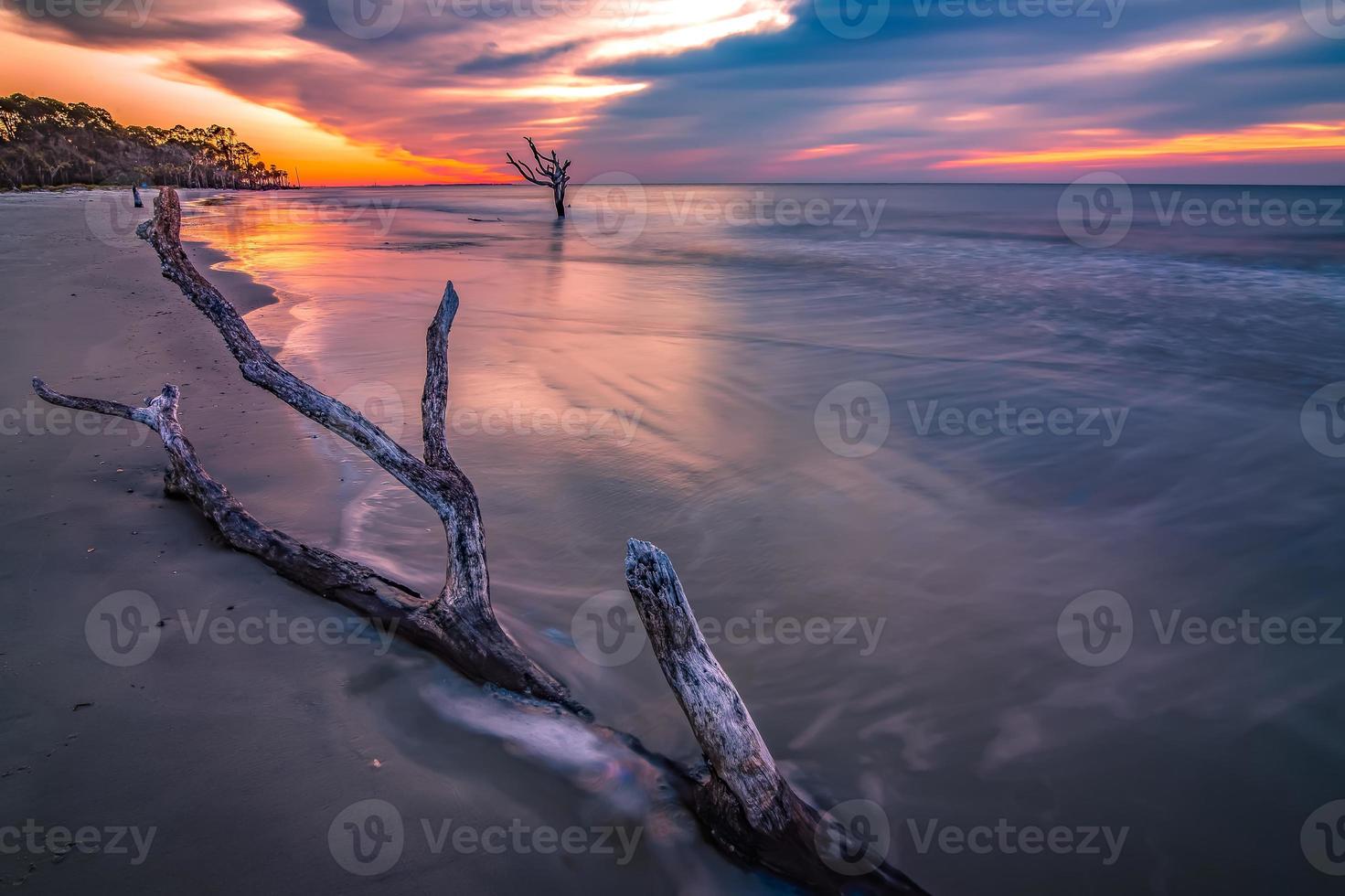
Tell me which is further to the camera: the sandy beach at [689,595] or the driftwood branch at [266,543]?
the driftwood branch at [266,543]

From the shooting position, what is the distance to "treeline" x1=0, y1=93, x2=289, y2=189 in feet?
215

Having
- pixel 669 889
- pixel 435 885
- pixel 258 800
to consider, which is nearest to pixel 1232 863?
pixel 669 889

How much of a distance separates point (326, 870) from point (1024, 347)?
1193 cm

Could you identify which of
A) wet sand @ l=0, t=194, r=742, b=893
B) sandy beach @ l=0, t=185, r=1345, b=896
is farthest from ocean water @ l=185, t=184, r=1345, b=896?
wet sand @ l=0, t=194, r=742, b=893

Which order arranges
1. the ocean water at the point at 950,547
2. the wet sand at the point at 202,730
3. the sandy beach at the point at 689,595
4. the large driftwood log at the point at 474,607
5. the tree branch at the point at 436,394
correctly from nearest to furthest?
the wet sand at the point at 202,730, the large driftwood log at the point at 474,607, the sandy beach at the point at 689,595, the ocean water at the point at 950,547, the tree branch at the point at 436,394

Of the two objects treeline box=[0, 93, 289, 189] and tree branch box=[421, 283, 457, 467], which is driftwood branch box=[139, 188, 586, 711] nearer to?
tree branch box=[421, 283, 457, 467]

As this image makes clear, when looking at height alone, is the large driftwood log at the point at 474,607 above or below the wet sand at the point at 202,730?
above

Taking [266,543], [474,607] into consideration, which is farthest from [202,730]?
[266,543]

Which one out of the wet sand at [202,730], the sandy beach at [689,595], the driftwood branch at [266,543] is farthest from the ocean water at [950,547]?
the driftwood branch at [266,543]

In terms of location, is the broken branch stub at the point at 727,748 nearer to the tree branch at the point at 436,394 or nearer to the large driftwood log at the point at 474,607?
the large driftwood log at the point at 474,607

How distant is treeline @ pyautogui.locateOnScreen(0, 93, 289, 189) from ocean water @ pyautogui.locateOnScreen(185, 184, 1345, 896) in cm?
5498

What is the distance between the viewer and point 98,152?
286ft

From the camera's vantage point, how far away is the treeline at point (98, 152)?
65500 millimetres

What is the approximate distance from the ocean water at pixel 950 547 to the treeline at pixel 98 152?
180 feet
